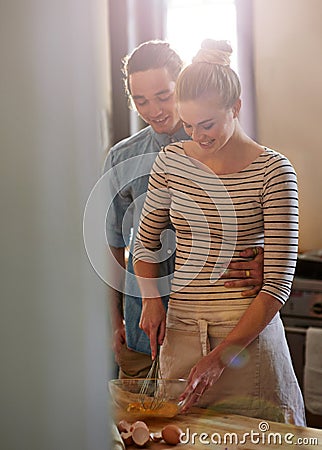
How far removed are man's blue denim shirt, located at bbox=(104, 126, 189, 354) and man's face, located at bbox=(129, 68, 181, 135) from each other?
1cm

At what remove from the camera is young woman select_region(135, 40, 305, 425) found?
85cm

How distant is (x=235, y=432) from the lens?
2.97ft

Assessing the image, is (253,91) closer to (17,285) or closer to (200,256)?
(200,256)

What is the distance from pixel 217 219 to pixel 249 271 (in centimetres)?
8

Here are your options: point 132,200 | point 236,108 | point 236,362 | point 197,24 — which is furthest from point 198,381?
point 197,24

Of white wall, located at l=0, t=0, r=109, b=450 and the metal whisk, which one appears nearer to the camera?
white wall, located at l=0, t=0, r=109, b=450

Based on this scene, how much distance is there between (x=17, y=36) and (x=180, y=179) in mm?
599

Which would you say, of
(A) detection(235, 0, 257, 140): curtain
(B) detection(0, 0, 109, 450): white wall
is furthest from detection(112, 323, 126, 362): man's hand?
(B) detection(0, 0, 109, 450): white wall

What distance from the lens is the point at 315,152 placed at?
0.90 meters

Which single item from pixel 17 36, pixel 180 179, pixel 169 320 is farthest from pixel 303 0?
pixel 17 36

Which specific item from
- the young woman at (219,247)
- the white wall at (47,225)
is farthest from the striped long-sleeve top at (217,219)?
the white wall at (47,225)

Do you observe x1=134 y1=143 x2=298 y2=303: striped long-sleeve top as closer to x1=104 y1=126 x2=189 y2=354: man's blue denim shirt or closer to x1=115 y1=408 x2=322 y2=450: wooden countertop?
x1=104 y1=126 x2=189 y2=354: man's blue denim shirt

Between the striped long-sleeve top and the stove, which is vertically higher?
the striped long-sleeve top

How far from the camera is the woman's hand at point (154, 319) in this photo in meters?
0.91
